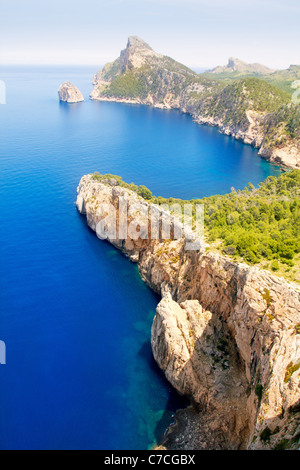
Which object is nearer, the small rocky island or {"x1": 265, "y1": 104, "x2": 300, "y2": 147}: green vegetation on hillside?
{"x1": 265, "y1": 104, "x2": 300, "y2": 147}: green vegetation on hillside

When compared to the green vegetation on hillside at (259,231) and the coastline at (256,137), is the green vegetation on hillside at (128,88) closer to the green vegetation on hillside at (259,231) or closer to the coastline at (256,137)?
the coastline at (256,137)

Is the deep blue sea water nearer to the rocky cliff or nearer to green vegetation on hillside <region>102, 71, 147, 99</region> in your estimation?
the rocky cliff

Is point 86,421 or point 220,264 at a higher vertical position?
point 220,264

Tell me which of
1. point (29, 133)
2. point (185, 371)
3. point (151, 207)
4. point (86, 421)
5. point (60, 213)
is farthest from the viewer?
point (29, 133)

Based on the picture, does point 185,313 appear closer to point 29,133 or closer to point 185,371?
point 185,371

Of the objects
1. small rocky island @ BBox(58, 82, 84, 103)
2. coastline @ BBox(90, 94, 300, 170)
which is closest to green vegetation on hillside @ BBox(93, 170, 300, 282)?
coastline @ BBox(90, 94, 300, 170)

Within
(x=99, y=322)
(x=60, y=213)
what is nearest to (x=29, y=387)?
(x=99, y=322)
